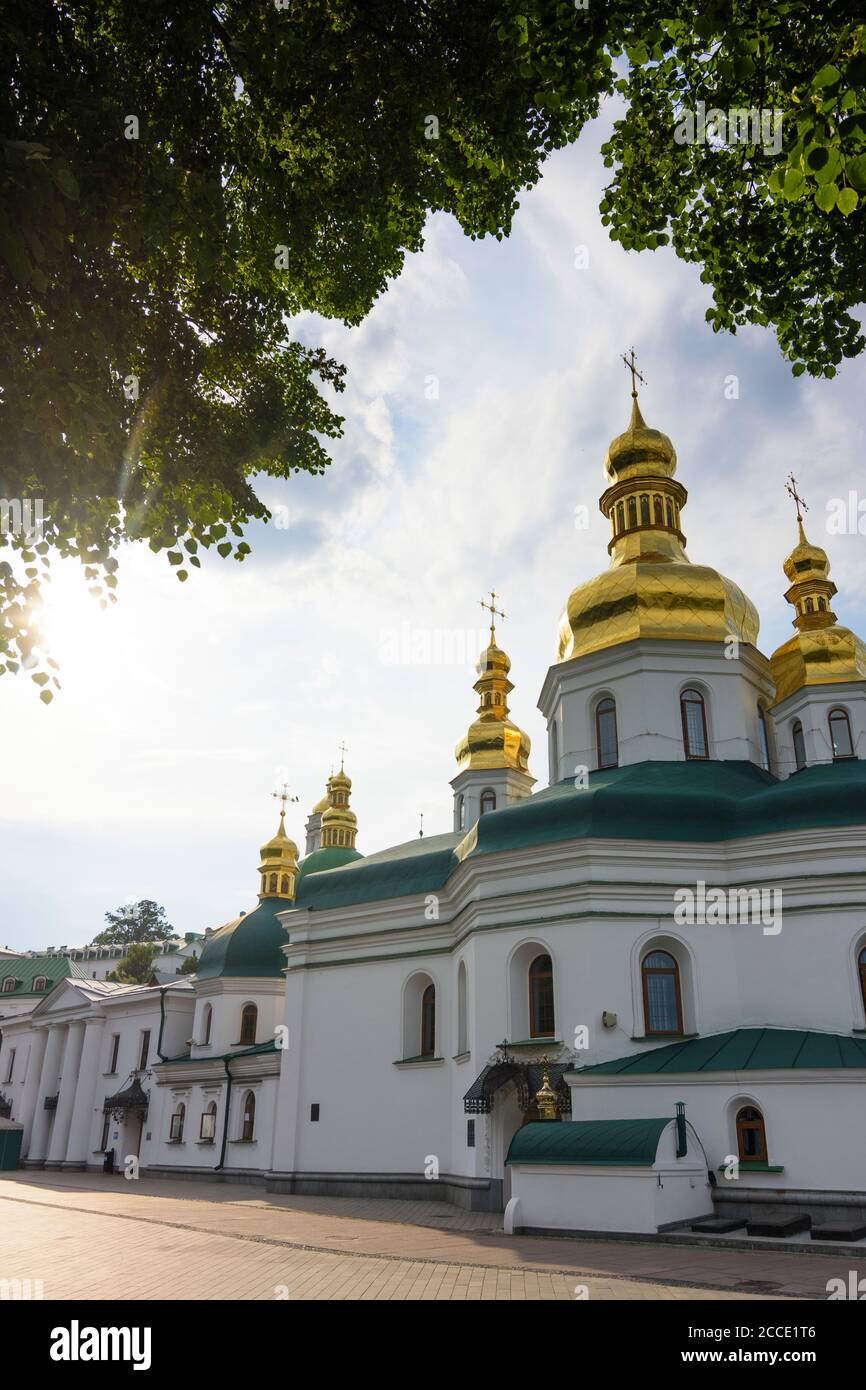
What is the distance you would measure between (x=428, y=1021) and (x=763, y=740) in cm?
972

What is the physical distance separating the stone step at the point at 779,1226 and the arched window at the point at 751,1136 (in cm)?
107

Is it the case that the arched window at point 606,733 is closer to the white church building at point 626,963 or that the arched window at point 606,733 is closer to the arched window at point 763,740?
the white church building at point 626,963

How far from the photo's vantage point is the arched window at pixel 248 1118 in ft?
91.8

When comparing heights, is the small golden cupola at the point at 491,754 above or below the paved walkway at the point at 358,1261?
above

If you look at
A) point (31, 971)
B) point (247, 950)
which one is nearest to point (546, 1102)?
point (247, 950)

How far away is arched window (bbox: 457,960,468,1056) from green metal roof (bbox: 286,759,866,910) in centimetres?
254

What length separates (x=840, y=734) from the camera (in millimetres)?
21469

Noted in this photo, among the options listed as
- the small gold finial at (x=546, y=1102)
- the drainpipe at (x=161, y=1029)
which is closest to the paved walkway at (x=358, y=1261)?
the small gold finial at (x=546, y=1102)

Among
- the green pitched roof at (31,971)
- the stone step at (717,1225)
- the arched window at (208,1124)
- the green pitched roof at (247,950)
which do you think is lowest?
the stone step at (717,1225)

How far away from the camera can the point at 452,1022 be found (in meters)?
20.5

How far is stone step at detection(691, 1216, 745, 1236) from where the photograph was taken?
12828 millimetres

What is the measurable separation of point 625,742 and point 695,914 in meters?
4.72

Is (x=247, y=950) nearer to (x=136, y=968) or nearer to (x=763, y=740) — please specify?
(x=763, y=740)
